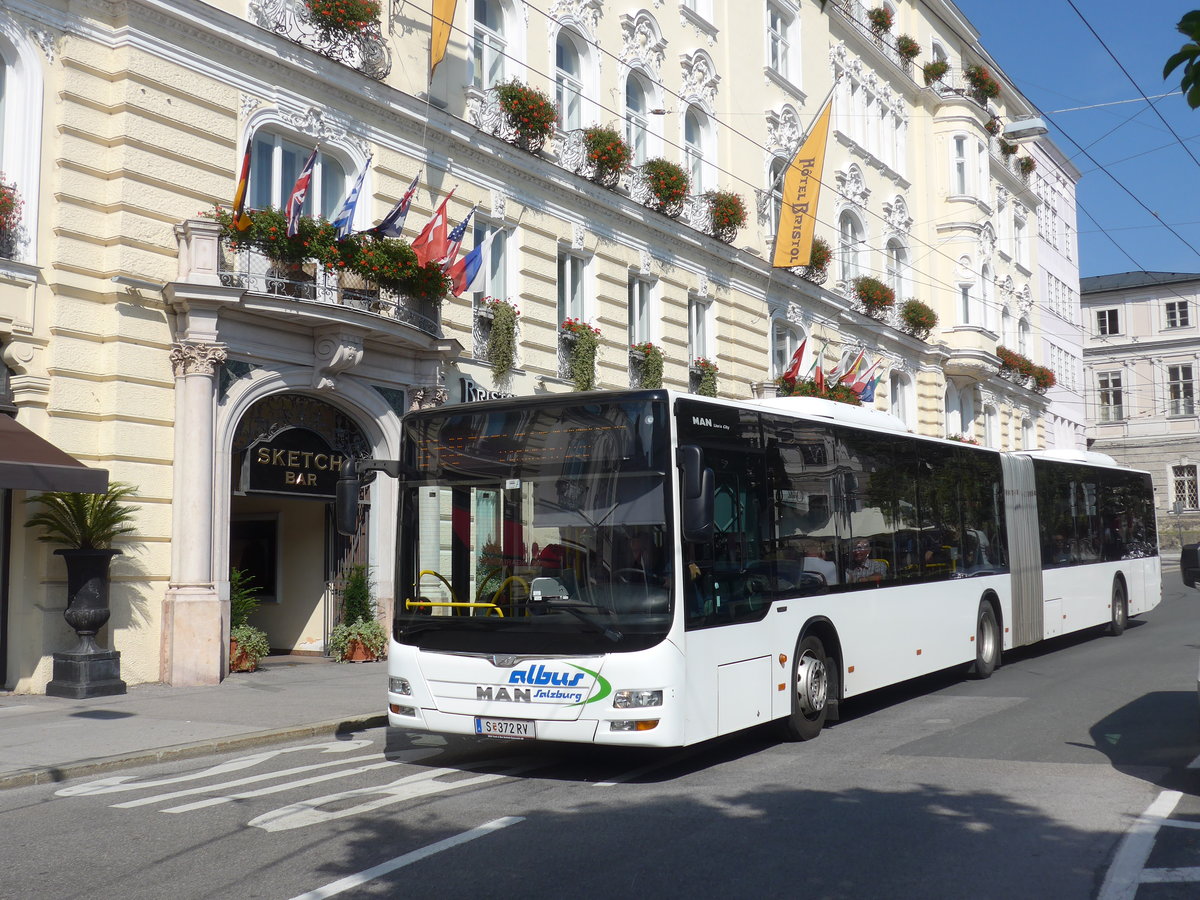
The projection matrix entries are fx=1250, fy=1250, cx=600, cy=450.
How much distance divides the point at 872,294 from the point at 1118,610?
14.6 meters

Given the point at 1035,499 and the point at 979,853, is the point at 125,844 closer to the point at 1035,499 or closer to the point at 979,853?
the point at 979,853

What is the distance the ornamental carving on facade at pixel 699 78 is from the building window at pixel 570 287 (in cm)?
547

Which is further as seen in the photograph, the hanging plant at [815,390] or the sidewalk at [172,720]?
the hanging plant at [815,390]

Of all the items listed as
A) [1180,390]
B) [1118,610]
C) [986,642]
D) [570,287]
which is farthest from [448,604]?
[1180,390]

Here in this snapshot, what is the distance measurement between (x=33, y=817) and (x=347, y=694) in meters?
6.27

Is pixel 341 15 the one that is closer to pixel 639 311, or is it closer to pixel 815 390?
pixel 639 311

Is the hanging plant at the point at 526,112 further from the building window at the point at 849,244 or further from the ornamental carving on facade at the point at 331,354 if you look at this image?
the building window at the point at 849,244

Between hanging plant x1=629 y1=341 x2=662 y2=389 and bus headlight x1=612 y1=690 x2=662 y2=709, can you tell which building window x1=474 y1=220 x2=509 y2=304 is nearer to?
hanging plant x1=629 y1=341 x2=662 y2=389

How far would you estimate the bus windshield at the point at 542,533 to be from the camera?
9.00 meters

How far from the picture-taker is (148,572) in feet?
49.5

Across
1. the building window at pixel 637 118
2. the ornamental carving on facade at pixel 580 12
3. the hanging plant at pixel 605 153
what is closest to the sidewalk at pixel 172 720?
the hanging plant at pixel 605 153

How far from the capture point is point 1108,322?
76250mm

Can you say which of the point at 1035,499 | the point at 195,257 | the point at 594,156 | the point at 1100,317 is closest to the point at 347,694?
the point at 195,257

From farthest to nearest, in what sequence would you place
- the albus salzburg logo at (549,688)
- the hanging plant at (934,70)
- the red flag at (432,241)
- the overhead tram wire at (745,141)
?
1. the hanging plant at (934,70)
2. the overhead tram wire at (745,141)
3. the red flag at (432,241)
4. the albus salzburg logo at (549,688)
